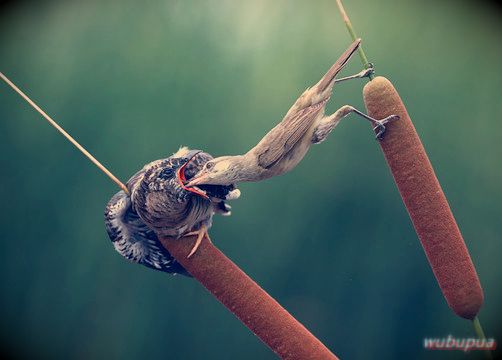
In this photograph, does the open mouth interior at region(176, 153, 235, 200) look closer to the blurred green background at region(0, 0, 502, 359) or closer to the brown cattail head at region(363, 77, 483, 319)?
the blurred green background at region(0, 0, 502, 359)

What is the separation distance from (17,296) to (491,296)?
125cm

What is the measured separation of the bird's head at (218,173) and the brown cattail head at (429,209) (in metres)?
0.34

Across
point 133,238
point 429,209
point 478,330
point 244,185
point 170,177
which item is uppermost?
point 170,177

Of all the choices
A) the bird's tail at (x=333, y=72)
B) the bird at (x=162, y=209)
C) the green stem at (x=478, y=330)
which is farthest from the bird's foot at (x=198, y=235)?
the green stem at (x=478, y=330)

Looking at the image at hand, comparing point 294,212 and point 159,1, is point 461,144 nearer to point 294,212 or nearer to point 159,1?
point 294,212

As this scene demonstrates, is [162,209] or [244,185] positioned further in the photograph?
[244,185]

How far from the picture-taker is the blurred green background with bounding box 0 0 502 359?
137cm

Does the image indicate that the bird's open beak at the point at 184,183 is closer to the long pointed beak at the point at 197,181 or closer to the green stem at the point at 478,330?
the long pointed beak at the point at 197,181

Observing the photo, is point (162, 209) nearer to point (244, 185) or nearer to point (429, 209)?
point (244, 185)

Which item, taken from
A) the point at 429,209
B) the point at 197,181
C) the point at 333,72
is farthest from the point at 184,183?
the point at 429,209

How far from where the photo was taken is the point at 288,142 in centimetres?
118

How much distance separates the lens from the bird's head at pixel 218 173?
1133mm

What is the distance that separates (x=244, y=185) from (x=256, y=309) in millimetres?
389

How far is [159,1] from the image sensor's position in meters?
1.50
